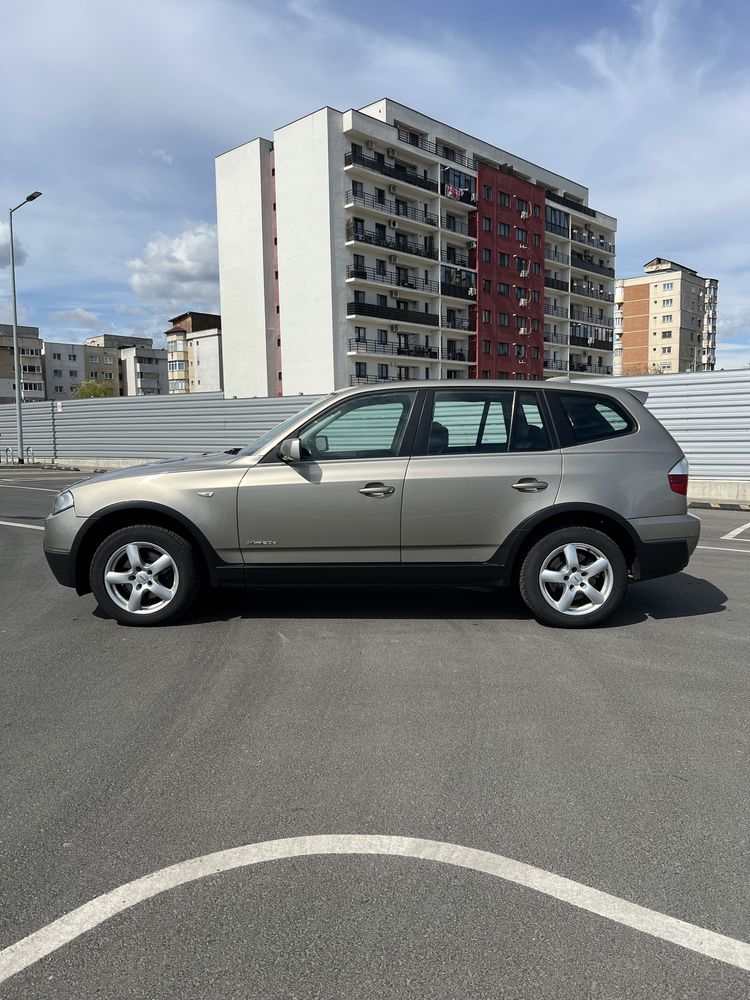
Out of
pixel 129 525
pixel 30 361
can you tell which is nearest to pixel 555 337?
pixel 129 525

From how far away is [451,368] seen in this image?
62656 mm

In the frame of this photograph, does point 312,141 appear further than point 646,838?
Yes

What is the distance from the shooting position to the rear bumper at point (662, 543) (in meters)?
5.11

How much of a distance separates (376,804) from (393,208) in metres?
59.2

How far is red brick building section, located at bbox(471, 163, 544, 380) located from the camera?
65.2 meters

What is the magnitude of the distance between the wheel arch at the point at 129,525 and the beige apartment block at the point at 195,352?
8761 centimetres

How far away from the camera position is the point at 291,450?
4883mm

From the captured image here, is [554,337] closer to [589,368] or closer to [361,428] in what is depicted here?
[589,368]

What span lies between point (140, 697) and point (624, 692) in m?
2.61

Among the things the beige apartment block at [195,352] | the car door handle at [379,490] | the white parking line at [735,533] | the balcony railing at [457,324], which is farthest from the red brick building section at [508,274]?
the car door handle at [379,490]

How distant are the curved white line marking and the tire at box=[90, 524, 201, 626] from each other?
2891 mm

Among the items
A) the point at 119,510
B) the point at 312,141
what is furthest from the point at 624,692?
the point at 312,141

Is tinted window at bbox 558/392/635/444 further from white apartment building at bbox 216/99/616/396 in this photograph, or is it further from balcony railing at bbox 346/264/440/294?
balcony railing at bbox 346/264/440/294

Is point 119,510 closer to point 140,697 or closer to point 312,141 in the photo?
point 140,697
